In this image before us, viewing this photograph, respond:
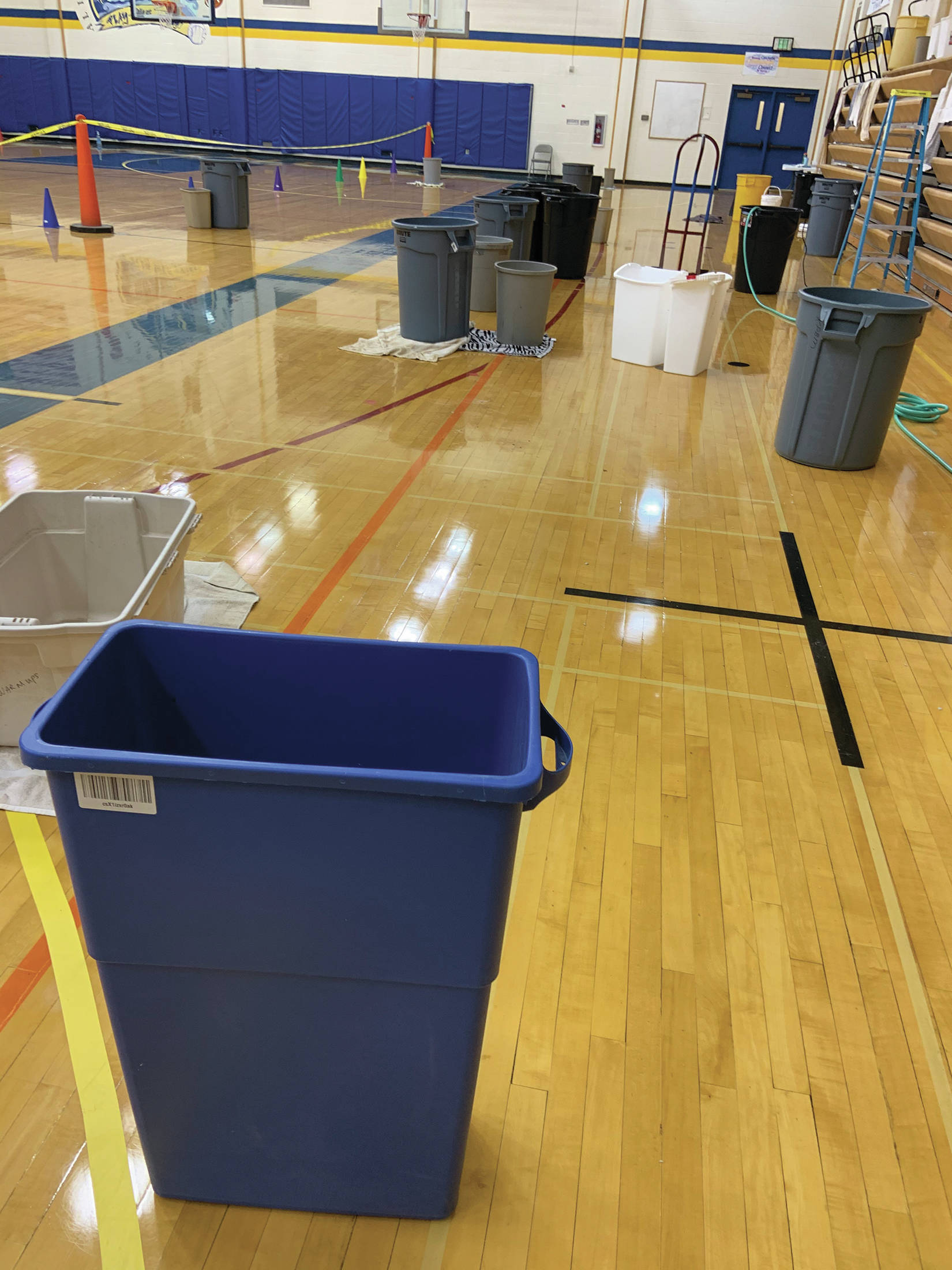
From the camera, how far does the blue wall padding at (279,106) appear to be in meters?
24.5

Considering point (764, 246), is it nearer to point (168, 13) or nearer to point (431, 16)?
point (431, 16)

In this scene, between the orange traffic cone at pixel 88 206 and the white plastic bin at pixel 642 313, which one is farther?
Answer: the orange traffic cone at pixel 88 206

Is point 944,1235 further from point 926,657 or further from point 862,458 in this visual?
point 862,458

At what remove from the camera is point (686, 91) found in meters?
23.4

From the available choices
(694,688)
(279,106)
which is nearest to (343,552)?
(694,688)

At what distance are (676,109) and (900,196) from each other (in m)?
14.4

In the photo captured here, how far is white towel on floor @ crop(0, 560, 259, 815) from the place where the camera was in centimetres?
288

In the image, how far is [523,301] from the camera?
8281mm

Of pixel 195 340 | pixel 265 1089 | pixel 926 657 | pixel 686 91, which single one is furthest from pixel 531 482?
pixel 686 91

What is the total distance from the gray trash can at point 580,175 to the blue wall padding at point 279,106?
39.1ft

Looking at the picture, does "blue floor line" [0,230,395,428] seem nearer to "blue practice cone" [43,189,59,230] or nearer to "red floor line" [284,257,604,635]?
"red floor line" [284,257,604,635]

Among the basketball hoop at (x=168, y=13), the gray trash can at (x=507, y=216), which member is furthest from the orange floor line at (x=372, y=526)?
the basketball hoop at (x=168, y=13)

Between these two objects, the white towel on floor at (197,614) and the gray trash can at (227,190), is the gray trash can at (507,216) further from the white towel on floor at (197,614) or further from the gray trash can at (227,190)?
the white towel on floor at (197,614)

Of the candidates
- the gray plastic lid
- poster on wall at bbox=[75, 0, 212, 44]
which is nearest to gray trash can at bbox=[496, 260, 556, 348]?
the gray plastic lid
